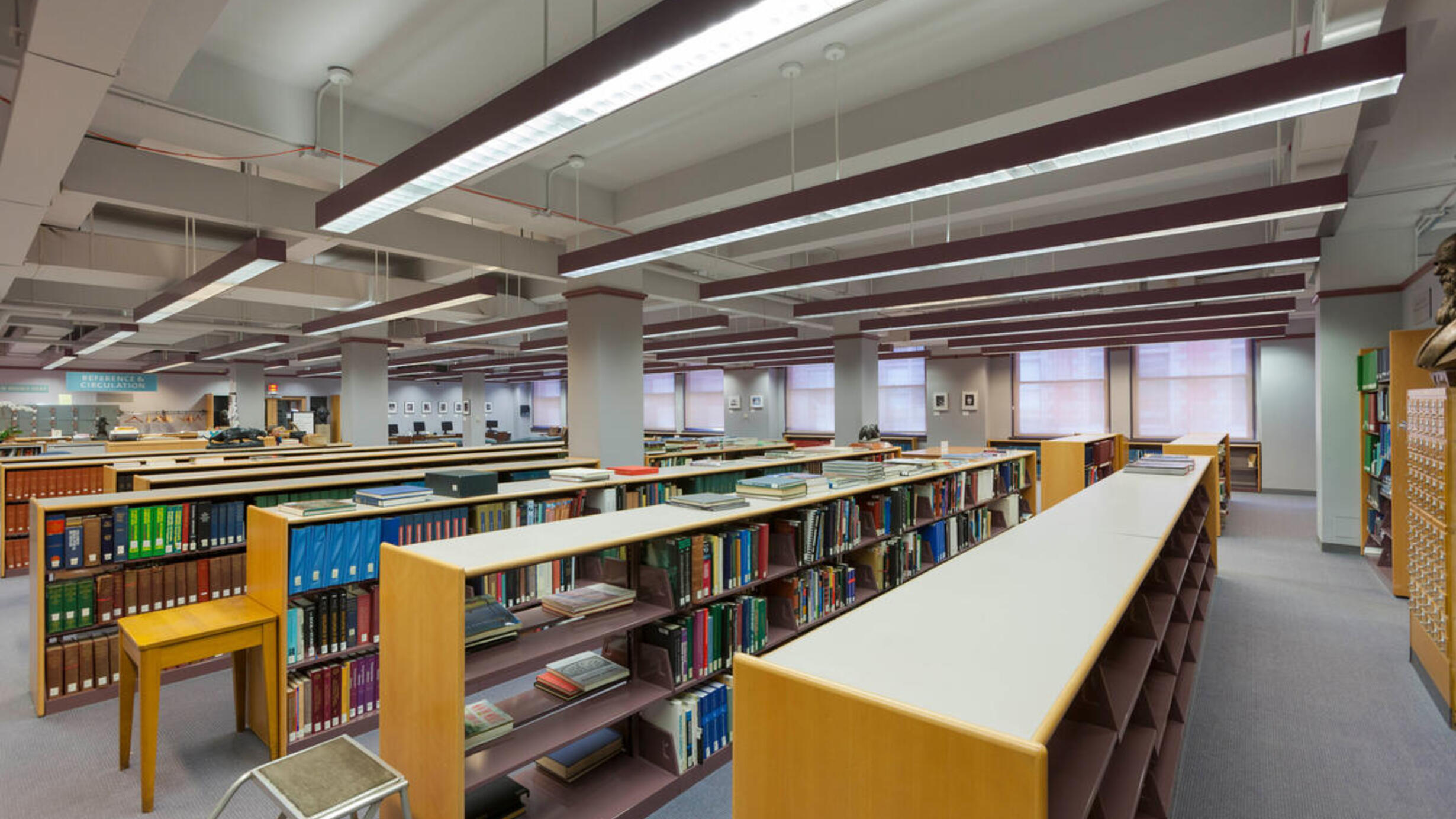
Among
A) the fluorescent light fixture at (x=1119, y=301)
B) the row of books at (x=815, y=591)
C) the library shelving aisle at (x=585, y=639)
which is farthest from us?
the fluorescent light fixture at (x=1119, y=301)

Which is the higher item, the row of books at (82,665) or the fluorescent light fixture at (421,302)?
the fluorescent light fixture at (421,302)

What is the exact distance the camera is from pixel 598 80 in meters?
2.19

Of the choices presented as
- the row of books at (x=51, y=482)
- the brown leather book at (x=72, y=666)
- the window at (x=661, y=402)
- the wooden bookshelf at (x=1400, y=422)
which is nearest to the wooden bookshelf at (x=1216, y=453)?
the wooden bookshelf at (x=1400, y=422)

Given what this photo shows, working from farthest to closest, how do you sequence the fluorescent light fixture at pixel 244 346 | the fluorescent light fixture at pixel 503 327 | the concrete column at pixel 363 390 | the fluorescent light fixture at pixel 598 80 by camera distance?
the concrete column at pixel 363 390 < the fluorescent light fixture at pixel 244 346 < the fluorescent light fixture at pixel 503 327 < the fluorescent light fixture at pixel 598 80

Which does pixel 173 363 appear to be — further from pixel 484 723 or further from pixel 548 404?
pixel 484 723

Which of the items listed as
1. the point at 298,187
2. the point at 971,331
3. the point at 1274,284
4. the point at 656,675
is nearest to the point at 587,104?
the point at 656,675

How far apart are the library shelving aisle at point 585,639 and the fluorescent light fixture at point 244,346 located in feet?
30.3

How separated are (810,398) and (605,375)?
1191 centimetres

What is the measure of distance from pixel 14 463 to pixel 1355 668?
1183 centimetres

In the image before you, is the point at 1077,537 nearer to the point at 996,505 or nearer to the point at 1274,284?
the point at 996,505

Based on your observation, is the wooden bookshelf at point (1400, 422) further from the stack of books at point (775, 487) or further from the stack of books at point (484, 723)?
the stack of books at point (484, 723)

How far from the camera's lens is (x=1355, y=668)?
12.9 ft

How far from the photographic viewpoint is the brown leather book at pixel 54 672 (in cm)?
346

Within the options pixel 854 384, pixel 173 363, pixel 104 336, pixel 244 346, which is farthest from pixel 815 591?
pixel 173 363
